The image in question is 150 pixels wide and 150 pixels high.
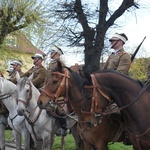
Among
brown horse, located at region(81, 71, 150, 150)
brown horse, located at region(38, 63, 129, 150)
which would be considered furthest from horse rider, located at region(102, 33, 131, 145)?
brown horse, located at region(81, 71, 150, 150)

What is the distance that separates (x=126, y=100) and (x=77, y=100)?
3.38 feet

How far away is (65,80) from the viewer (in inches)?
218

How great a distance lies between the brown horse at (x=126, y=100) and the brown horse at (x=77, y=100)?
1.03 ft

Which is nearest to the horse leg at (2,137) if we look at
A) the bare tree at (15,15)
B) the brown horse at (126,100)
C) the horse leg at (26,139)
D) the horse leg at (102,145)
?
the horse leg at (26,139)

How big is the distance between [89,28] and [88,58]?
128 centimetres

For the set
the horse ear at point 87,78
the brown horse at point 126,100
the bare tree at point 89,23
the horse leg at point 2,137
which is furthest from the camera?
the bare tree at point 89,23

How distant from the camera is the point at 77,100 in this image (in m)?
5.72

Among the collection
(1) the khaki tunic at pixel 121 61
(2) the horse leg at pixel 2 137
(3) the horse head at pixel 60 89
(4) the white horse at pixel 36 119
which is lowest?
(2) the horse leg at pixel 2 137

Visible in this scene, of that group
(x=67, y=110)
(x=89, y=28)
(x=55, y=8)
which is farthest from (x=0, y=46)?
(x=67, y=110)

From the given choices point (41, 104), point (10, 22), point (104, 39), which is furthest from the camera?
point (10, 22)

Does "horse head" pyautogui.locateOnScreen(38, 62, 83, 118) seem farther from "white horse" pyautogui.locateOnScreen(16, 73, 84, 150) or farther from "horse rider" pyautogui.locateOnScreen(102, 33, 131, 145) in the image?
"white horse" pyautogui.locateOnScreen(16, 73, 84, 150)

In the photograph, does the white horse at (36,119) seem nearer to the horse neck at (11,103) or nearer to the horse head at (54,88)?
the horse neck at (11,103)

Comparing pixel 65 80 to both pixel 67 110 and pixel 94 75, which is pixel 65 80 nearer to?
pixel 94 75

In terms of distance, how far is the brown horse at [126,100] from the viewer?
4.92 metres
